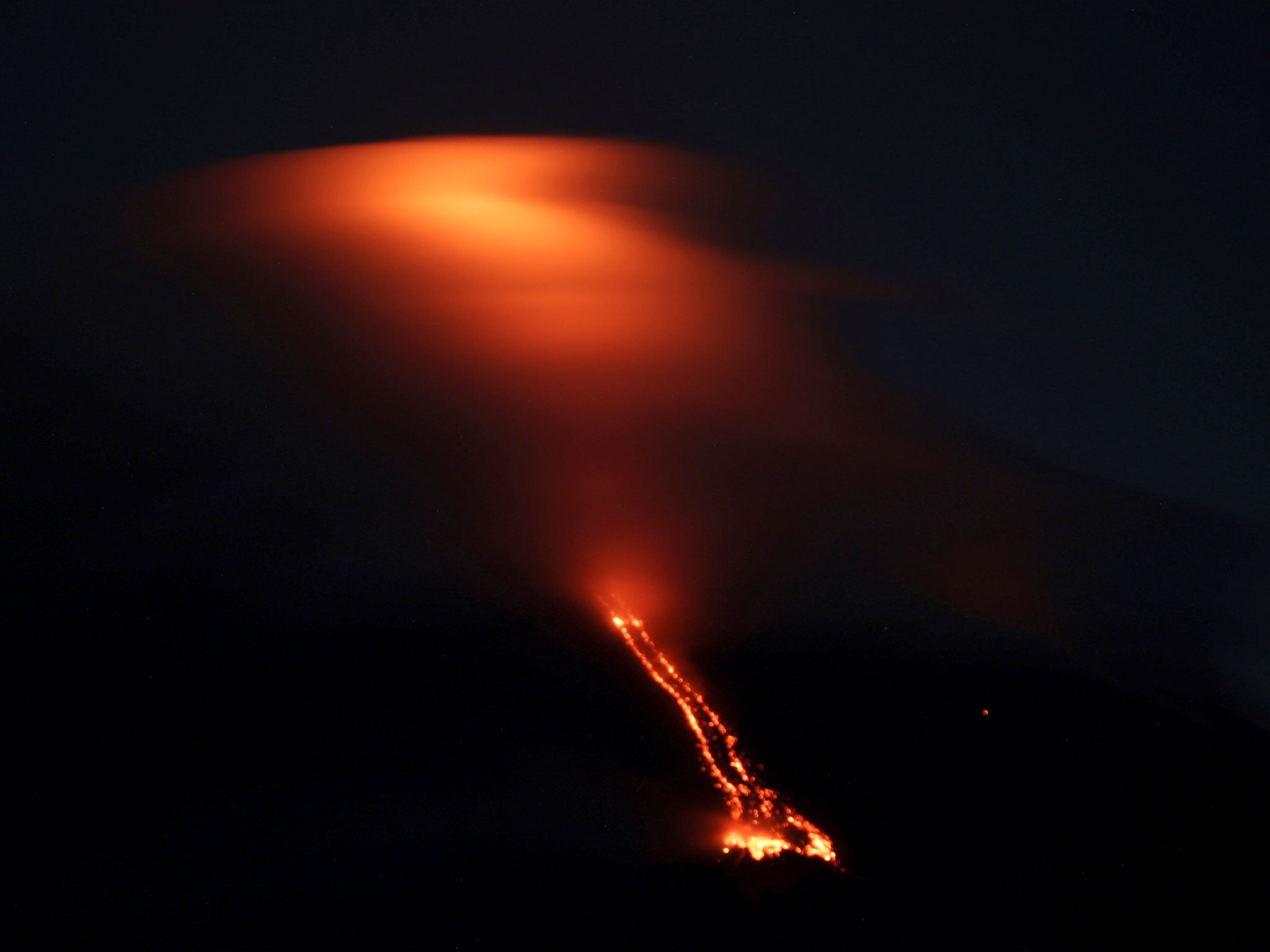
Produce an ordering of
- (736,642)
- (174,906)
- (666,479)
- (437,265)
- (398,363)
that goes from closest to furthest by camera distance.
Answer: (174,906) → (736,642) → (666,479) → (398,363) → (437,265)

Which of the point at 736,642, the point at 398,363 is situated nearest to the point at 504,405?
the point at 398,363

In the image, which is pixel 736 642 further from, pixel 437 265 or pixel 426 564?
pixel 437 265

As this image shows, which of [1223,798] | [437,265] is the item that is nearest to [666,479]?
Answer: [437,265]

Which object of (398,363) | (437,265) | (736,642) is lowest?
(736,642)

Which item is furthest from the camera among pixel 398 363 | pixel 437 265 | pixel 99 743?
pixel 437 265

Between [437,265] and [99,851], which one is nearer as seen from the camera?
[99,851]

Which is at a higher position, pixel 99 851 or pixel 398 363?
pixel 398 363

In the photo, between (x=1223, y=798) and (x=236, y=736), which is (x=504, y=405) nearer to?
(x=236, y=736)
